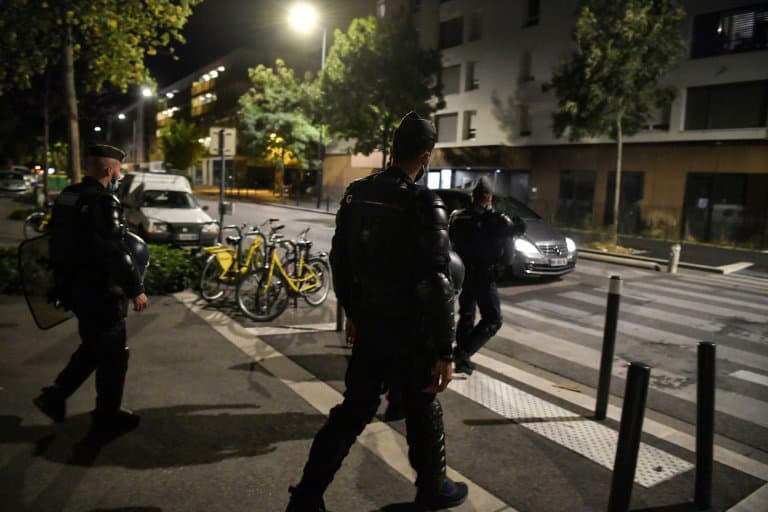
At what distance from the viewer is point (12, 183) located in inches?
1479

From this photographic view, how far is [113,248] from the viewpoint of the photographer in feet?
10.9

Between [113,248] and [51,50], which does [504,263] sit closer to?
[113,248]

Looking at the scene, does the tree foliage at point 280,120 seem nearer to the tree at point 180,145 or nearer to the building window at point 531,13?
the building window at point 531,13

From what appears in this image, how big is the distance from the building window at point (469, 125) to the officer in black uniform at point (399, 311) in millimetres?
29641

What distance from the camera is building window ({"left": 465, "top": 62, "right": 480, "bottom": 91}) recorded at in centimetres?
3147

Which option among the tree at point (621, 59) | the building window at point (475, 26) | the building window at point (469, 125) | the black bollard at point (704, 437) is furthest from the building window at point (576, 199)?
the black bollard at point (704, 437)

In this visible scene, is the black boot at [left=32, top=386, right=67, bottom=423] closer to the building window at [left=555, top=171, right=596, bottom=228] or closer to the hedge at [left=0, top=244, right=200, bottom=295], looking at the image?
the hedge at [left=0, top=244, right=200, bottom=295]

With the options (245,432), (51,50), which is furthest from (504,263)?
(51,50)

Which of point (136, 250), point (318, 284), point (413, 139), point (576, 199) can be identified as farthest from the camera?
point (576, 199)

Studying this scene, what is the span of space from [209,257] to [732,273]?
517 inches

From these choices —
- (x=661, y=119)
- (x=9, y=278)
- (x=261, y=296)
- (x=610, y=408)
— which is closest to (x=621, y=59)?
(x=661, y=119)

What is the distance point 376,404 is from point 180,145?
6486 centimetres

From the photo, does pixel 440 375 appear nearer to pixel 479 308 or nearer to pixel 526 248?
pixel 479 308

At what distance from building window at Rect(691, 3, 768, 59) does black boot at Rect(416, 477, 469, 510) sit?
2306 centimetres
